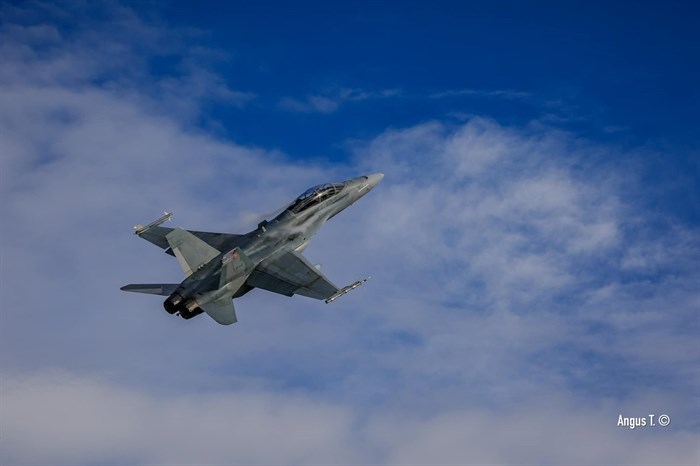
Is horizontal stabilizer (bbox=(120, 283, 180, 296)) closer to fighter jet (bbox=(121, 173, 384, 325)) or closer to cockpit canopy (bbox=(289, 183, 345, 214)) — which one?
fighter jet (bbox=(121, 173, 384, 325))

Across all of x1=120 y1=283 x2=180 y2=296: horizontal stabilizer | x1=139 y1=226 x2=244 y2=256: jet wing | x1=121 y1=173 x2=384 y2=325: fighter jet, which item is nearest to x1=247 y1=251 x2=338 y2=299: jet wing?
x1=121 y1=173 x2=384 y2=325: fighter jet

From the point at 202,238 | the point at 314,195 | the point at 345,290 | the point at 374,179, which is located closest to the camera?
the point at 345,290

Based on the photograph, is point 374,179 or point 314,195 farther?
point 374,179

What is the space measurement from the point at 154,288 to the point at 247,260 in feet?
20.0

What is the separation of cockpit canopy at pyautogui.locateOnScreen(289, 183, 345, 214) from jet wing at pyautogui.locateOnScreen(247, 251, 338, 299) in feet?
16.9

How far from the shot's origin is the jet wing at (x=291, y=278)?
57.9 m

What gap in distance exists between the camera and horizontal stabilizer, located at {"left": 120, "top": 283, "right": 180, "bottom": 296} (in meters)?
55.8

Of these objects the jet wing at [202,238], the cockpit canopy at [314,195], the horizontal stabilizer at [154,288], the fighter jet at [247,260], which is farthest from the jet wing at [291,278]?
the horizontal stabilizer at [154,288]

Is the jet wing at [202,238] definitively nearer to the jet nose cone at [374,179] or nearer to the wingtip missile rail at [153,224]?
the wingtip missile rail at [153,224]

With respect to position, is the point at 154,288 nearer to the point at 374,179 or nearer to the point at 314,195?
the point at 314,195

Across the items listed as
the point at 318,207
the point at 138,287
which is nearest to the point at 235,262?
the point at 138,287

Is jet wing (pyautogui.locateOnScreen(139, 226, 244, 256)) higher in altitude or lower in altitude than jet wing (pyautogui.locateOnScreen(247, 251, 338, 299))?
higher

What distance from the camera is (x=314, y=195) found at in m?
65.0

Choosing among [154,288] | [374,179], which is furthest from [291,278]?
[374,179]
